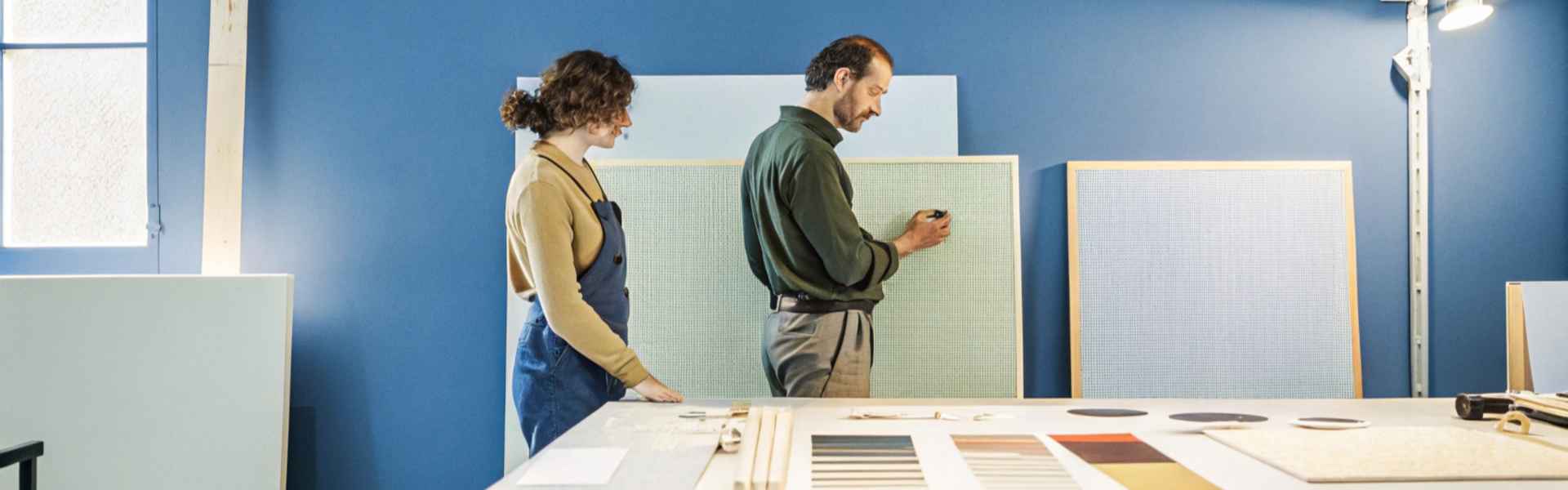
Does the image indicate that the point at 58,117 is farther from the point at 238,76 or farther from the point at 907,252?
the point at 907,252

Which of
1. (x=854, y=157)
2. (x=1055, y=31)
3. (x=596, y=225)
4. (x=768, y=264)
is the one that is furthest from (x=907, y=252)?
(x=596, y=225)

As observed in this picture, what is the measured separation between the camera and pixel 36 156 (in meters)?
3.16

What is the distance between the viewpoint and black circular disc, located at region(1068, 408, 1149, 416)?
157cm

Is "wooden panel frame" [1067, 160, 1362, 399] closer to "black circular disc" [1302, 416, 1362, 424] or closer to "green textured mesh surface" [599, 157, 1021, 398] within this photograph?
"green textured mesh surface" [599, 157, 1021, 398]

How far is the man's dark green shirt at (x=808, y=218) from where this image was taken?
2188 millimetres

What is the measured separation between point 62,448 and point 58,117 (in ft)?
3.64

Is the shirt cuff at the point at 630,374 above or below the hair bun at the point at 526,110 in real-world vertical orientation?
below

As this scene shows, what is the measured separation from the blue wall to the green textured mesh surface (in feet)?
0.67

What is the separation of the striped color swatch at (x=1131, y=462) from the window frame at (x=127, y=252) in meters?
2.93

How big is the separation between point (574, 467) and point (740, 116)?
1.93 metres

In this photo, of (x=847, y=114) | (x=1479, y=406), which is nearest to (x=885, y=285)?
(x=847, y=114)

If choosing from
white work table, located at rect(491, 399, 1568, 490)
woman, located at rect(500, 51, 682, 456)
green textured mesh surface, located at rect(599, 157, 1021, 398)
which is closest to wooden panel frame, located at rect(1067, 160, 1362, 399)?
green textured mesh surface, located at rect(599, 157, 1021, 398)

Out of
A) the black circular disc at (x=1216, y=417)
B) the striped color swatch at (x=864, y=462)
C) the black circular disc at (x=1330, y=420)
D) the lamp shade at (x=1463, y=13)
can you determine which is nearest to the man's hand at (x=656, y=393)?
the striped color swatch at (x=864, y=462)

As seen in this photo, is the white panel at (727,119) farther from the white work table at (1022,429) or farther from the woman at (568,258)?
the white work table at (1022,429)
